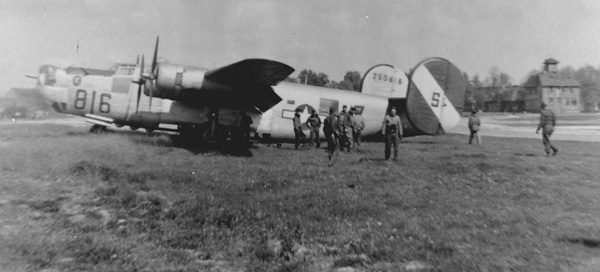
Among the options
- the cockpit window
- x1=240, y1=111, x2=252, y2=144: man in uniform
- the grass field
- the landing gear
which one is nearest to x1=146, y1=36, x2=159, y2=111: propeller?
the cockpit window

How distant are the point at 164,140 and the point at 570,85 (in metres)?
40.4

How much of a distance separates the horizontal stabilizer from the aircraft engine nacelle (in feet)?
1.25

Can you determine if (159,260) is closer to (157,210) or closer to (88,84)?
(157,210)

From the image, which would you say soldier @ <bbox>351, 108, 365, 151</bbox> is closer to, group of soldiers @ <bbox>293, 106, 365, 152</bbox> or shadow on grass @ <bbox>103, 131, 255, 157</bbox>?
group of soldiers @ <bbox>293, 106, 365, 152</bbox>

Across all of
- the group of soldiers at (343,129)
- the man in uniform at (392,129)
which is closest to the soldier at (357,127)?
the group of soldiers at (343,129)

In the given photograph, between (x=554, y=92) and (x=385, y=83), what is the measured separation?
48.9 meters

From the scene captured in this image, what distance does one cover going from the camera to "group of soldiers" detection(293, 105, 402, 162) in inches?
418

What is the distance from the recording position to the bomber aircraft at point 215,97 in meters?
11.5

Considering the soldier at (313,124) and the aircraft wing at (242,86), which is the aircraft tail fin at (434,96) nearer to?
the soldier at (313,124)

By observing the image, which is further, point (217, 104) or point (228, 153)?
point (217, 104)

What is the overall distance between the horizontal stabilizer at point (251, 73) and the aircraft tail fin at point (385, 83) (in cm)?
541

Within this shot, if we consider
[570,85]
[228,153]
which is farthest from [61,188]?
[570,85]

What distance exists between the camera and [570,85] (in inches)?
1559

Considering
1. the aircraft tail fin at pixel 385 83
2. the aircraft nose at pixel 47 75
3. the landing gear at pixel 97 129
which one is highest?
the aircraft tail fin at pixel 385 83
